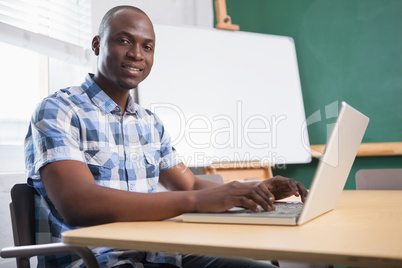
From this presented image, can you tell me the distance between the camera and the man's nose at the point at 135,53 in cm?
133

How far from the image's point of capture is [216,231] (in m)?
0.68

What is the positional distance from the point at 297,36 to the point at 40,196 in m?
2.46

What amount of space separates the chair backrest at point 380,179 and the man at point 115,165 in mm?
819

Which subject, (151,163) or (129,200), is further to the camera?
(151,163)

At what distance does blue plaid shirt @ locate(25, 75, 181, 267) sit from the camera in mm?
997

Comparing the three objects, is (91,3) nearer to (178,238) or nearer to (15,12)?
(15,12)

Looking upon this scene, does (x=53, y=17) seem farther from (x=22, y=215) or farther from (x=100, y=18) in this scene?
(x=22, y=215)

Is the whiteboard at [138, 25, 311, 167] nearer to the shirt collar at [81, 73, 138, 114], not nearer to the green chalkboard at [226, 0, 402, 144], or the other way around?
the green chalkboard at [226, 0, 402, 144]

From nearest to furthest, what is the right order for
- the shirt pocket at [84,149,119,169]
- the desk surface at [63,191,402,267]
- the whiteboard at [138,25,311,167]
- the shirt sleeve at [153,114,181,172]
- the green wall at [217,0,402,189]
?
the desk surface at [63,191,402,267]
the shirt pocket at [84,149,119,169]
the shirt sleeve at [153,114,181,172]
the whiteboard at [138,25,311,167]
the green wall at [217,0,402,189]

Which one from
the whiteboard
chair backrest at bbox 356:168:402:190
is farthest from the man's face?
chair backrest at bbox 356:168:402:190

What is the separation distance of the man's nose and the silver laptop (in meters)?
0.70

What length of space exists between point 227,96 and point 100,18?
946mm

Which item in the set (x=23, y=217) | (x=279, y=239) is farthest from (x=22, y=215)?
(x=279, y=239)

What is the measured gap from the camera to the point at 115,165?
1.18 metres
